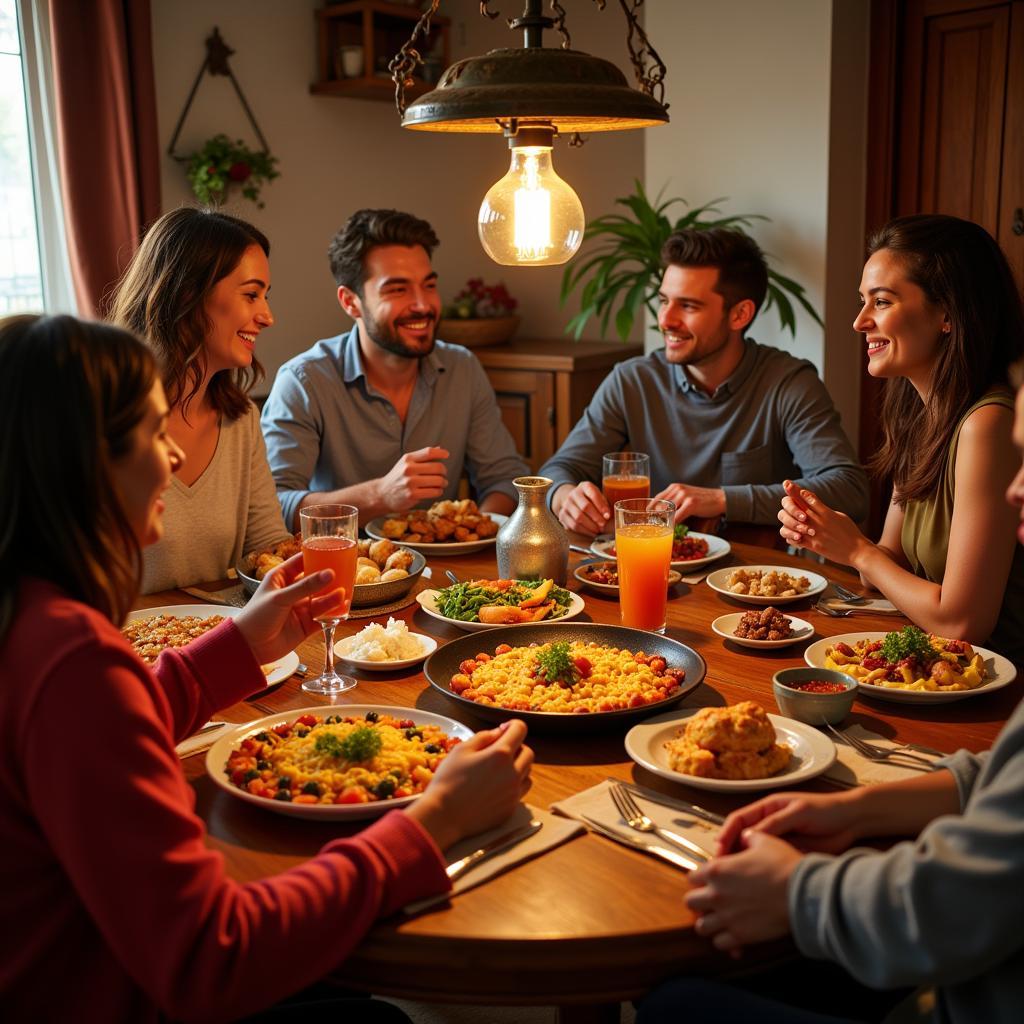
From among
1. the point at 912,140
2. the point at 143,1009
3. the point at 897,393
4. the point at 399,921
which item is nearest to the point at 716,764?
the point at 399,921

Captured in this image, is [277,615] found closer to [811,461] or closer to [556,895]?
[556,895]

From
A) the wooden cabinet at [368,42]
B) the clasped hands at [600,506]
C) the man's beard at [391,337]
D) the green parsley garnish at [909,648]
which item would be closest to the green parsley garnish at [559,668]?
the green parsley garnish at [909,648]

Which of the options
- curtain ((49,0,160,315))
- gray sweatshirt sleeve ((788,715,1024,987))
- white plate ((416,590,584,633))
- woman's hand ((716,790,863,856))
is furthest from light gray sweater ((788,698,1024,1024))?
curtain ((49,0,160,315))

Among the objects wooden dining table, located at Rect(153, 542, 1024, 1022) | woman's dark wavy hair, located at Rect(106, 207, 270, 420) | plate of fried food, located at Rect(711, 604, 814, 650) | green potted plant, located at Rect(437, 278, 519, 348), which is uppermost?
woman's dark wavy hair, located at Rect(106, 207, 270, 420)

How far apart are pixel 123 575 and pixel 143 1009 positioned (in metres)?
0.40

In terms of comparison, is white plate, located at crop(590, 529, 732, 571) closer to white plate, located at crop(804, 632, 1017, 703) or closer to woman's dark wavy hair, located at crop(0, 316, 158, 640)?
white plate, located at crop(804, 632, 1017, 703)

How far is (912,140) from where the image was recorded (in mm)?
4023

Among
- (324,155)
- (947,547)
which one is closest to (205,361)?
(947,547)

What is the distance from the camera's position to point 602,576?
2178mm

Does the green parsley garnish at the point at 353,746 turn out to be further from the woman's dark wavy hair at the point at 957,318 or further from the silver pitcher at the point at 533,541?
the woman's dark wavy hair at the point at 957,318

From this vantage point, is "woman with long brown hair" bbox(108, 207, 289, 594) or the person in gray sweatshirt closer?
the person in gray sweatshirt

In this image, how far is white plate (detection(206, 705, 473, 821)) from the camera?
1.22m

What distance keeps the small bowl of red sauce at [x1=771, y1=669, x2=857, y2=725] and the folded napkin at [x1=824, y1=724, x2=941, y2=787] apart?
5 centimetres

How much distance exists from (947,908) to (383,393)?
2.41 metres
